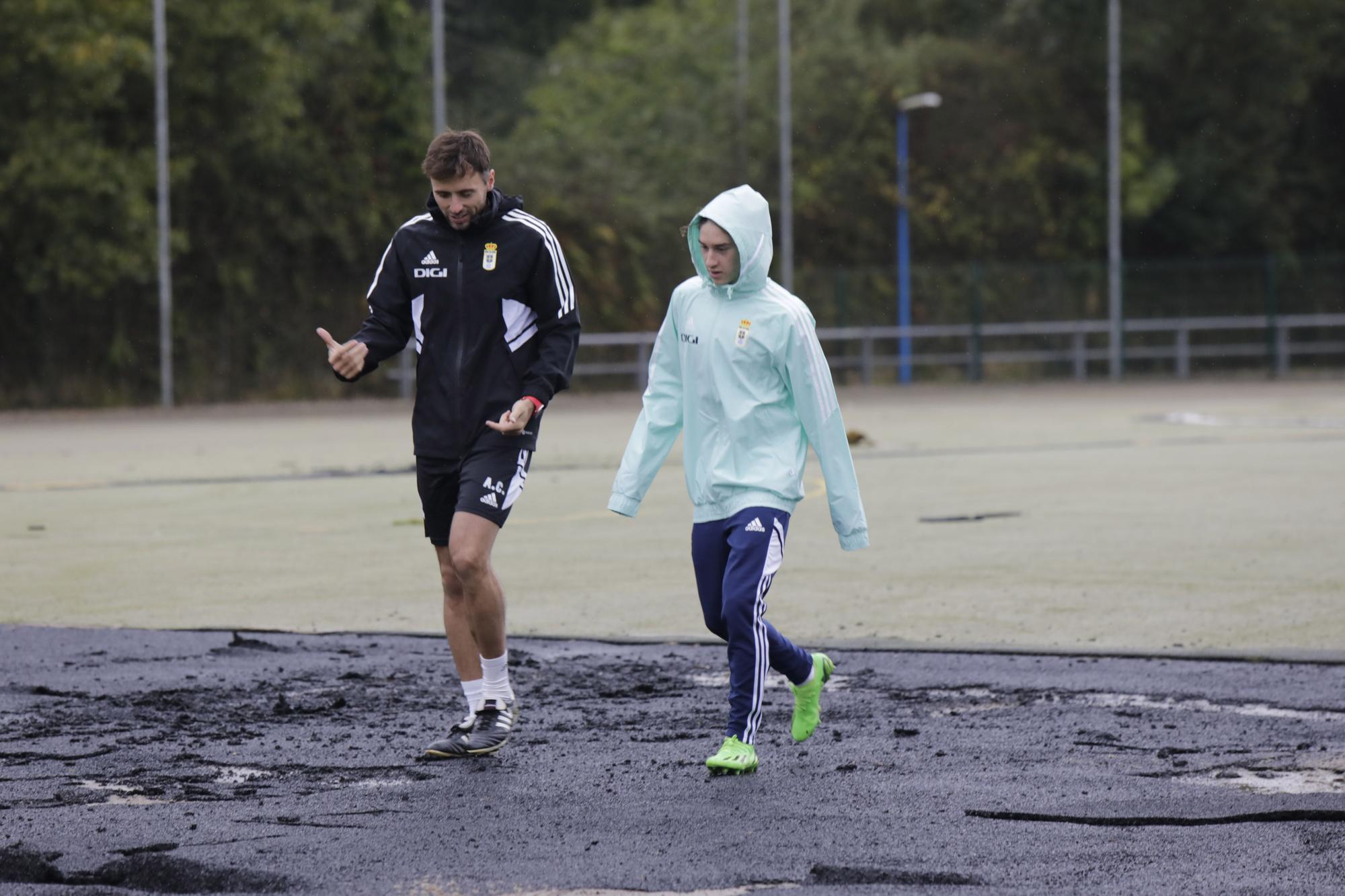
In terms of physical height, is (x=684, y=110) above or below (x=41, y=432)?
above

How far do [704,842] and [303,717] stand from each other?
6.96 ft

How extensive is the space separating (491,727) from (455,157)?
170 cm

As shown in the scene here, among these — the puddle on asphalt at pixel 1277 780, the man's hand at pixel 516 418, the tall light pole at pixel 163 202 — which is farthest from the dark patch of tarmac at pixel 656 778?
the tall light pole at pixel 163 202

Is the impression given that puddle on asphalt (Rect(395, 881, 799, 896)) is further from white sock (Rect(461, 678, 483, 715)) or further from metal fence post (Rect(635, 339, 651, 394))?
metal fence post (Rect(635, 339, 651, 394))

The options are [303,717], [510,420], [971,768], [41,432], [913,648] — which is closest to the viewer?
[971,768]

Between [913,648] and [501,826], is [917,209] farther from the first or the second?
[501,826]

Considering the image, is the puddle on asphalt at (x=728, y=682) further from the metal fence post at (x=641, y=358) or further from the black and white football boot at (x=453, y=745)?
the metal fence post at (x=641, y=358)

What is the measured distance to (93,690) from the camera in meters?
7.09

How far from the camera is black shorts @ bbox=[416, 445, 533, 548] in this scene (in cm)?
615

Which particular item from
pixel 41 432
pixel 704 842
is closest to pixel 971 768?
pixel 704 842

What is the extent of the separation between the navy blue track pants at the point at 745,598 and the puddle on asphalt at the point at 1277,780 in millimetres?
1202

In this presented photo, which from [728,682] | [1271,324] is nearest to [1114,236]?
[1271,324]

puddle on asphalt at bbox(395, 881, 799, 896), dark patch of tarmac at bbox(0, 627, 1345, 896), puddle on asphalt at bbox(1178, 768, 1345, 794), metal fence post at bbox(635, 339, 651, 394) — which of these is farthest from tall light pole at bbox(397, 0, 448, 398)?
puddle on asphalt at bbox(395, 881, 799, 896)

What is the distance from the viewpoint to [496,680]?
6320mm
